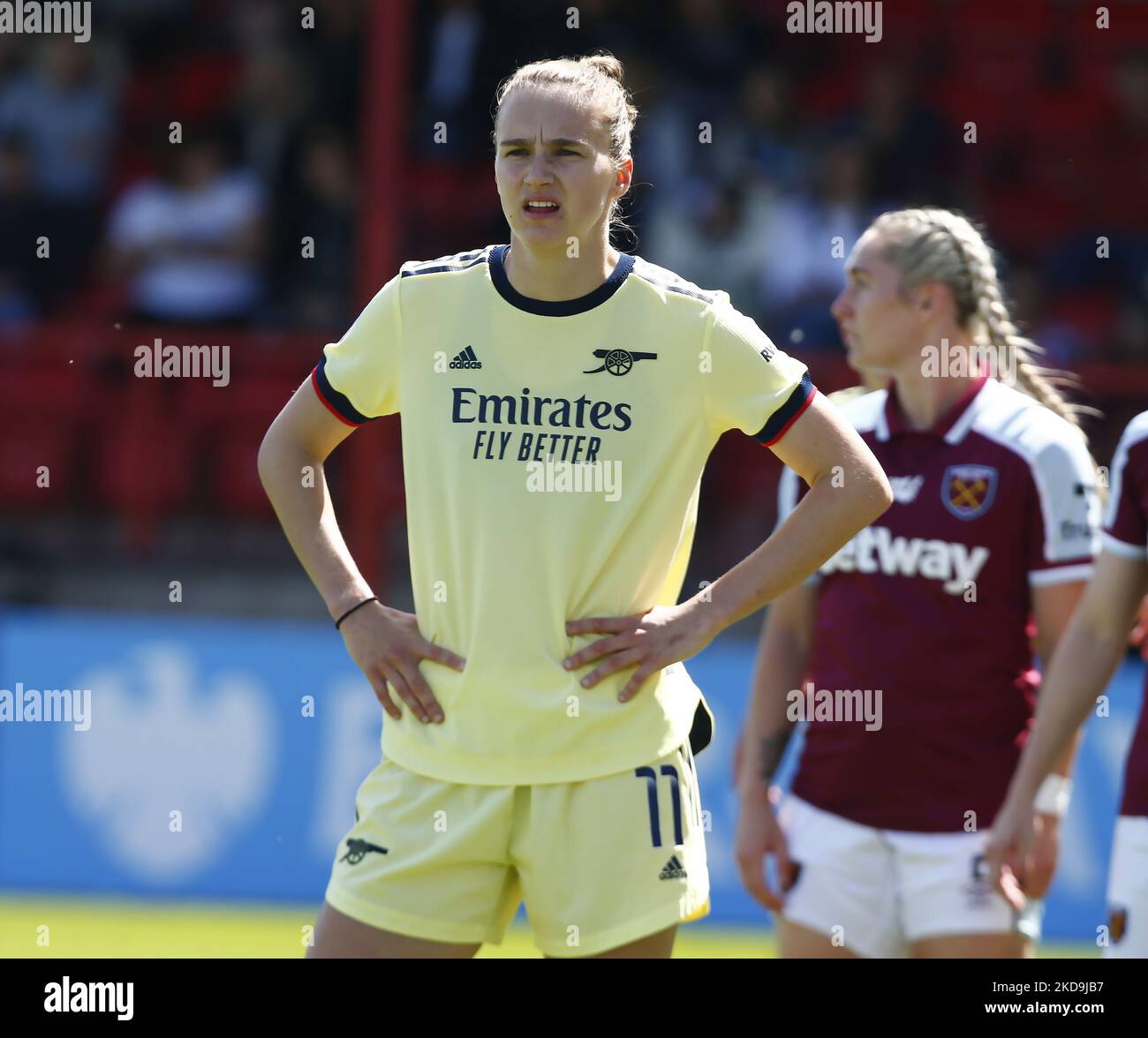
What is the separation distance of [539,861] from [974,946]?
1362 millimetres

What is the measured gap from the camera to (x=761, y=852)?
4.30m

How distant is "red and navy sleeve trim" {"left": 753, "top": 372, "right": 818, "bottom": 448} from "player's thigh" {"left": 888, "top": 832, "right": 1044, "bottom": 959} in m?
1.32

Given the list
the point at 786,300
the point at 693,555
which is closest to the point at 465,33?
the point at 786,300

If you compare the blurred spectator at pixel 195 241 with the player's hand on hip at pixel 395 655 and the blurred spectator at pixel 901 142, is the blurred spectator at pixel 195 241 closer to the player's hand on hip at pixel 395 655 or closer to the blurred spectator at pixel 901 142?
the blurred spectator at pixel 901 142

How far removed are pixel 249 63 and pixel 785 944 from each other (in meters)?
8.60

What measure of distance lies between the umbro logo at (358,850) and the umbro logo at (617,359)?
2.97 ft

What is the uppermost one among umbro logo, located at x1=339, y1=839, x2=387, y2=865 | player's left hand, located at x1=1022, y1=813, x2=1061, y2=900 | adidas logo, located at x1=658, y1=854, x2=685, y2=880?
umbro logo, located at x1=339, y1=839, x2=387, y2=865

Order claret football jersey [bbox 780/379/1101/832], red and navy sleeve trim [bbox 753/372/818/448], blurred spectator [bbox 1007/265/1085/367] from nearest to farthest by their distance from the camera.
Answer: red and navy sleeve trim [bbox 753/372/818/448] < claret football jersey [bbox 780/379/1101/832] < blurred spectator [bbox 1007/265/1085/367]

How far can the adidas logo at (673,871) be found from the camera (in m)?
3.16

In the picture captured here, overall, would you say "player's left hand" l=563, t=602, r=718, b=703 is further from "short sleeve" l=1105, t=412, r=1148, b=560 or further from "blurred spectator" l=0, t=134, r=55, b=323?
"blurred spectator" l=0, t=134, r=55, b=323

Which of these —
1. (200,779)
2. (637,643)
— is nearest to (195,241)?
(200,779)

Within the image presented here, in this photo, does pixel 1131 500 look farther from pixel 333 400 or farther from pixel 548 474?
pixel 333 400

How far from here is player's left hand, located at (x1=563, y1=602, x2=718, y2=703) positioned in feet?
10.3


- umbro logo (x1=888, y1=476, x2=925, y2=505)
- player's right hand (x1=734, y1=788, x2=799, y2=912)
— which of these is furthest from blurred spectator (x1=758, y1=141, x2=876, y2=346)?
player's right hand (x1=734, y1=788, x2=799, y2=912)
